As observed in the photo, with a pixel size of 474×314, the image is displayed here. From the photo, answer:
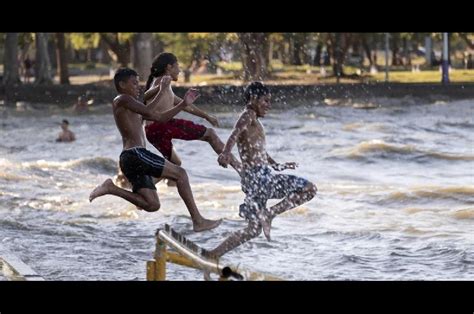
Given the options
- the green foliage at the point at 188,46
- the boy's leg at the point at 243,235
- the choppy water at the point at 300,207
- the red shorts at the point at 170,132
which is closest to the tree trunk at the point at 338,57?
the green foliage at the point at 188,46

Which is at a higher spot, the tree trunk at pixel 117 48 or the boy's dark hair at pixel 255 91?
the boy's dark hair at pixel 255 91

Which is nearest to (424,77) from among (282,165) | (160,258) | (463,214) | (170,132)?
(463,214)

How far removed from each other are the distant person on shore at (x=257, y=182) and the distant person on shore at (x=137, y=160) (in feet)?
1.63

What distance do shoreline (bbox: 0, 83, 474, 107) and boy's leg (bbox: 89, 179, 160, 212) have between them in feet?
82.2

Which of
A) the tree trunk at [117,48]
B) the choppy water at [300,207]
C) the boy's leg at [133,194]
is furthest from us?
the tree trunk at [117,48]

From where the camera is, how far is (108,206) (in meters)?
15.9

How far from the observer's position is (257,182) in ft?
32.6

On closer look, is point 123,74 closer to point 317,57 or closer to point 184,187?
point 184,187

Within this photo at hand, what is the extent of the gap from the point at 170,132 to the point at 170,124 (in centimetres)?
6

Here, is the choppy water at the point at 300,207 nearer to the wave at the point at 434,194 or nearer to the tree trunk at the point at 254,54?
the wave at the point at 434,194

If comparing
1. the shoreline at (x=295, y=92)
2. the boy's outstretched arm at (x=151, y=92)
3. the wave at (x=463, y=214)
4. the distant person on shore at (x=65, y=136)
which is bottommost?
the shoreline at (x=295, y=92)

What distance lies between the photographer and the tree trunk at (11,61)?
1544 inches

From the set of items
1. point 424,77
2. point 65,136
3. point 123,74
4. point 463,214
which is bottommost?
point 424,77

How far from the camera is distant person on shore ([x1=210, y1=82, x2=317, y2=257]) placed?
32.1 feet
